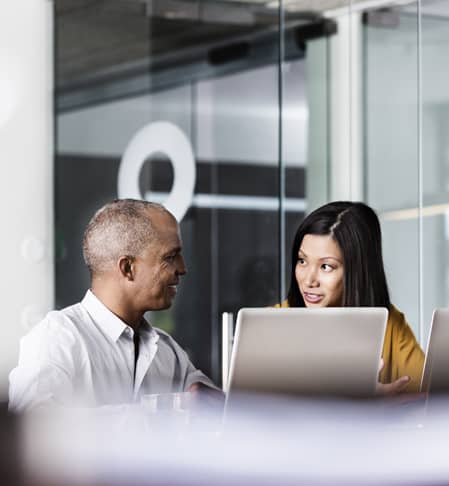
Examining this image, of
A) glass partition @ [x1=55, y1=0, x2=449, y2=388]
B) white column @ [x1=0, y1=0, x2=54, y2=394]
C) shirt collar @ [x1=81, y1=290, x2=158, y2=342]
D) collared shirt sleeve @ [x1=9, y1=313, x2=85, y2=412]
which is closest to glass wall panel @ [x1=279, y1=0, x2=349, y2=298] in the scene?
glass partition @ [x1=55, y1=0, x2=449, y2=388]

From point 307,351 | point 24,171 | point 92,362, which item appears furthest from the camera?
point 24,171

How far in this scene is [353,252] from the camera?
3639 millimetres

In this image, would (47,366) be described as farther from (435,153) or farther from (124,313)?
(435,153)

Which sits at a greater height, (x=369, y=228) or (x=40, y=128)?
(x=40, y=128)

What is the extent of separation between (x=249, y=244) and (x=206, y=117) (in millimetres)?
674

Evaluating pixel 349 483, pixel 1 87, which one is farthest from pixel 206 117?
pixel 349 483

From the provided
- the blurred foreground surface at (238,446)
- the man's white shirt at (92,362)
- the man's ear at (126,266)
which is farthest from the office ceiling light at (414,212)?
the blurred foreground surface at (238,446)

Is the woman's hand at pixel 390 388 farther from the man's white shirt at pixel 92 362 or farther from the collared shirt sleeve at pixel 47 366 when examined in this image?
the collared shirt sleeve at pixel 47 366

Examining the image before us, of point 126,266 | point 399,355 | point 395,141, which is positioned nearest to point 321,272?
point 399,355

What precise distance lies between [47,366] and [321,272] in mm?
1172

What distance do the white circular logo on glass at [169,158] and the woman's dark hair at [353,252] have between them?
1.77 m

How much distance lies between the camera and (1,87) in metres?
5.07

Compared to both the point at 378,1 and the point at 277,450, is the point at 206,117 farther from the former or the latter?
the point at 277,450

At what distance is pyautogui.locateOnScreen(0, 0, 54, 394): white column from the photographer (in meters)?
5.05
